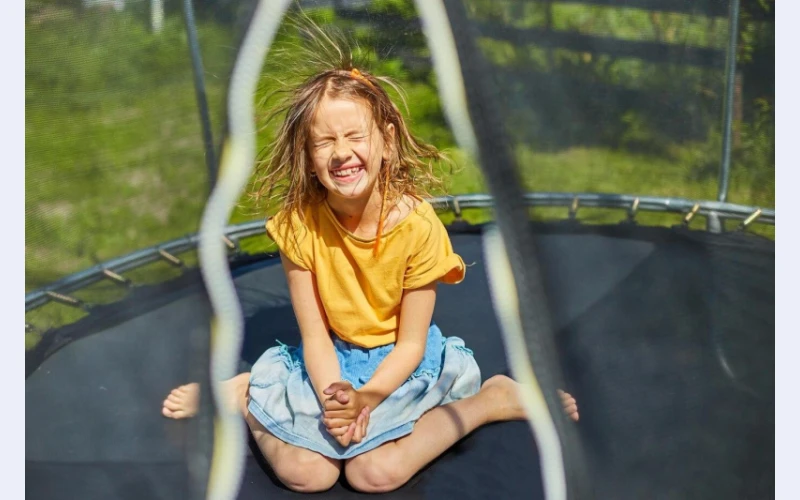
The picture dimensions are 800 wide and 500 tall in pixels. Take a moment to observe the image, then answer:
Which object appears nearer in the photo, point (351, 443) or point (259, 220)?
point (351, 443)

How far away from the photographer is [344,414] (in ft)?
3.83

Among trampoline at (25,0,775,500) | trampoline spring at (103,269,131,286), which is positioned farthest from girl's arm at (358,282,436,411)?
trampoline spring at (103,269,131,286)

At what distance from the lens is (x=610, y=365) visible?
1.14 metres

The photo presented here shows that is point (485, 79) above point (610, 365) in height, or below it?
above

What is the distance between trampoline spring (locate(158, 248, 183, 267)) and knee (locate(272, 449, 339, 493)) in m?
0.28

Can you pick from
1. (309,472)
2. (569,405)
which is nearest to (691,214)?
(569,405)

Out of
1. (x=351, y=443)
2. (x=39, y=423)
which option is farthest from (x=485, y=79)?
(x=39, y=423)

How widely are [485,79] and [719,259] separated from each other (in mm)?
414

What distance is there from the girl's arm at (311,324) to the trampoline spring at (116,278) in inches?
8.0

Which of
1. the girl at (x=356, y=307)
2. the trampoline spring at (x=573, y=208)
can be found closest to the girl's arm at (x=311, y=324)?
the girl at (x=356, y=307)

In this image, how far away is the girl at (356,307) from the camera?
1167 millimetres

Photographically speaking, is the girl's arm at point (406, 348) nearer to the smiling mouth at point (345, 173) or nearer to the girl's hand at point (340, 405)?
the girl's hand at point (340, 405)

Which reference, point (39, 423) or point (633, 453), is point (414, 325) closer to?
point (633, 453)

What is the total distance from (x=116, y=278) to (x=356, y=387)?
1.12 ft
